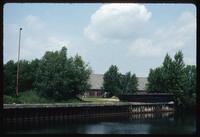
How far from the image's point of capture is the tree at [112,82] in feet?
249

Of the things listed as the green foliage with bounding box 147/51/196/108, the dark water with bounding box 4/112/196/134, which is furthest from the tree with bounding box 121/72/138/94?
the dark water with bounding box 4/112/196/134

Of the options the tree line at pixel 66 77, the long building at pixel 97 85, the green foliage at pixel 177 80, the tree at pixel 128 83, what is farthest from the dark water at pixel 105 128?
the long building at pixel 97 85

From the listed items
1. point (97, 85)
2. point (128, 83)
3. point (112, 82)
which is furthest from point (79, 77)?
point (97, 85)

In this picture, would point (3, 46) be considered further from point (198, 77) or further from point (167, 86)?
point (167, 86)

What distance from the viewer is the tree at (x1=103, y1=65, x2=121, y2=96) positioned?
76000 millimetres

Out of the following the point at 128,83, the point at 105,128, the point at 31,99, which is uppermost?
the point at 128,83

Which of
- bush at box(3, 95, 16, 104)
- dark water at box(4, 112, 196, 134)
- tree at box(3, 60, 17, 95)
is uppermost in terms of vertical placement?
tree at box(3, 60, 17, 95)

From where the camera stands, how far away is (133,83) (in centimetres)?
8094

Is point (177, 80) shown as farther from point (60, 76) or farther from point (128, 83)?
point (60, 76)

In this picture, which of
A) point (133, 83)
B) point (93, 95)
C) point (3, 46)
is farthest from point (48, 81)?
point (3, 46)

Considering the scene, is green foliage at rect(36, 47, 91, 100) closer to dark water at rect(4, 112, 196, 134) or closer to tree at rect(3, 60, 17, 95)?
tree at rect(3, 60, 17, 95)

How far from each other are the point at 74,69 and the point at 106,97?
22575 millimetres

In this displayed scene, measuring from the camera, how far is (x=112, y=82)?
76000 mm

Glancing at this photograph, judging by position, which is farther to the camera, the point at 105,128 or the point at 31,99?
the point at 31,99
